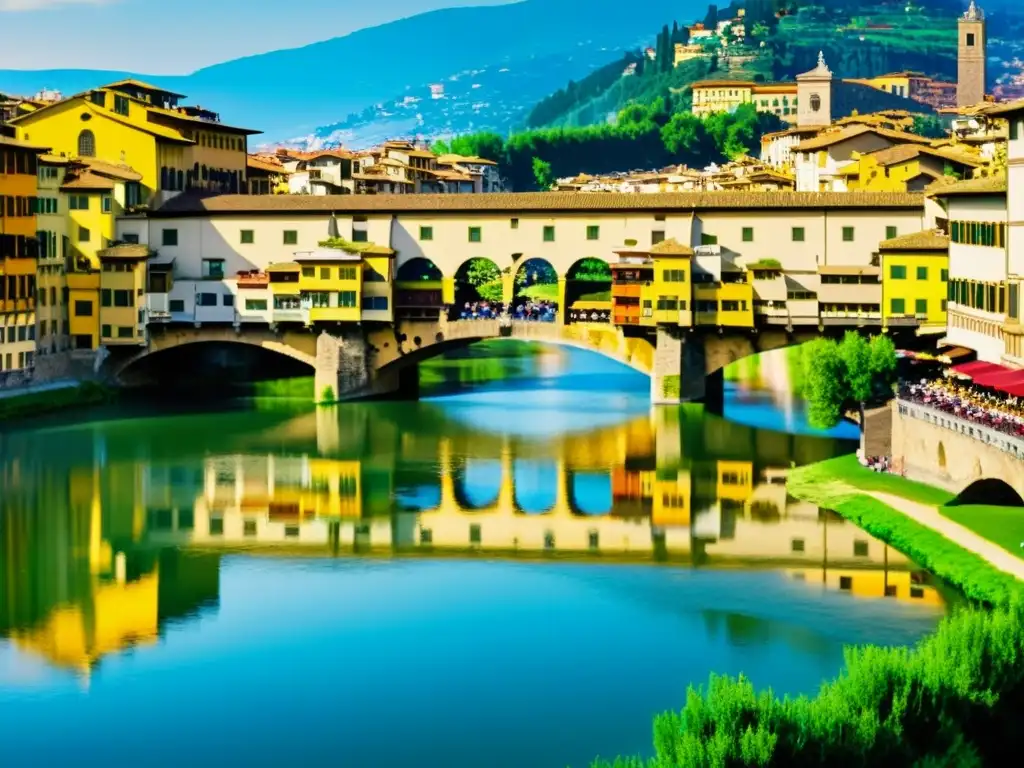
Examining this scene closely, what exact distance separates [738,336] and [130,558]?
982 inches

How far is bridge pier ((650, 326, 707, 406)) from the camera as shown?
56.9m

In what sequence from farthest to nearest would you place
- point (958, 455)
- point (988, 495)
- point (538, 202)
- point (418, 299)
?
point (538, 202) → point (418, 299) → point (958, 455) → point (988, 495)

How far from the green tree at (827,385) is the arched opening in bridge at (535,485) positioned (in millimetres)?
6306

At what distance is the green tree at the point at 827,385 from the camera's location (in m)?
46.0

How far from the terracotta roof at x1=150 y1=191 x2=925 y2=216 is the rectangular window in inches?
59.1

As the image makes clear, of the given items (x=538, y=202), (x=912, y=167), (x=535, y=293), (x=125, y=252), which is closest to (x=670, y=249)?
(x=538, y=202)

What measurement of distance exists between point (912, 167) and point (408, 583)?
40024 millimetres

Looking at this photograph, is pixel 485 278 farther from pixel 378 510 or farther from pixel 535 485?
pixel 378 510

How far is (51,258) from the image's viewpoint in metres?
58.8

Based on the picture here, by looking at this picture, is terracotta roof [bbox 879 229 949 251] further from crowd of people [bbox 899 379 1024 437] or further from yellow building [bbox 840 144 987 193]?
yellow building [bbox 840 144 987 193]

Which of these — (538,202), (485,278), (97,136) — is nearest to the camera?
(538,202)

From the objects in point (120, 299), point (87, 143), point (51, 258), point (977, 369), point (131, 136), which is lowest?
point (977, 369)

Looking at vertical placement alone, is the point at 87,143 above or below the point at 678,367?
above

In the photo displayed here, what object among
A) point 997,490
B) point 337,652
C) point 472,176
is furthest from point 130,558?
point 472,176
